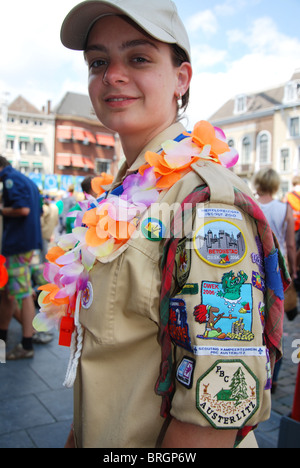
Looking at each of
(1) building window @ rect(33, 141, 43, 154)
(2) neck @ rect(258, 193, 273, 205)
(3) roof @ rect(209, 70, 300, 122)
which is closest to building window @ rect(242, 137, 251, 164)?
(3) roof @ rect(209, 70, 300, 122)

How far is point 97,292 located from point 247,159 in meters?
30.3

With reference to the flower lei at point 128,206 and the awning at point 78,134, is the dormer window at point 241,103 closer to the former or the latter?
the awning at point 78,134

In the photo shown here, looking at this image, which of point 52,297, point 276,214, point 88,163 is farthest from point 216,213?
point 88,163

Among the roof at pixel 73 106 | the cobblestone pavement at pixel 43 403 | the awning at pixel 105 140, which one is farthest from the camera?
the awning at pixel 105 140

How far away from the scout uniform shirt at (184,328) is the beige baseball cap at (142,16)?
0.42 m

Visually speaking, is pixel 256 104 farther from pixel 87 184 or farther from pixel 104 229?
pixel 104 229

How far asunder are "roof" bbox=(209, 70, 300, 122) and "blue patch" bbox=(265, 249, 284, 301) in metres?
28.7

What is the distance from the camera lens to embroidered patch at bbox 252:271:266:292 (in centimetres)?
85

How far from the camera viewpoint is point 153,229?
96cm

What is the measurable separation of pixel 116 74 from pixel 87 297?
673 millimetres

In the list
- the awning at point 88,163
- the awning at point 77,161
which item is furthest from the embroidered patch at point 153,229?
the awning at point 88,163

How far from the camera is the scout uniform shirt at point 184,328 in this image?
79 centimetres

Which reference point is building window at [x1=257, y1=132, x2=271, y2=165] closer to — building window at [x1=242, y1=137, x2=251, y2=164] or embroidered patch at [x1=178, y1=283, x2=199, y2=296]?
building window at [x1=242, y1=137, x2=251, y2=164]

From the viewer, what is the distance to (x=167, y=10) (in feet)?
3.78
